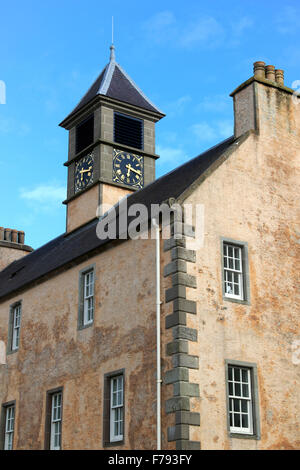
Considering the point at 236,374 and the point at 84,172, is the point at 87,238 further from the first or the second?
the point at 236,374

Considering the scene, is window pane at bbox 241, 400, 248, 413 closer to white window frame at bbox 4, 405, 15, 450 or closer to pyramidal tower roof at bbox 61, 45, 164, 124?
white window frame at bbox 4, 405, 15, 450

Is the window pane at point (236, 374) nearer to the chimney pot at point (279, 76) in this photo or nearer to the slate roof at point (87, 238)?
the slate roof at point (87, 238)

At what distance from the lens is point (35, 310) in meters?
24.6

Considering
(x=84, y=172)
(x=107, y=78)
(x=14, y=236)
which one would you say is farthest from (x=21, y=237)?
(x=107, y=78)

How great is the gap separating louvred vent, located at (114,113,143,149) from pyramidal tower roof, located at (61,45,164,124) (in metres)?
0.79

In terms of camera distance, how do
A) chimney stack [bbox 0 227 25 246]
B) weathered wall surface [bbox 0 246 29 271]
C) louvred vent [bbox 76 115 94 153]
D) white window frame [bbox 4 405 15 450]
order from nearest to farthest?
white window frame [bbox 4 405 15 450] < louvred vent [bbox 76 115 94 153] < weathered wall surface [bbox 0 246 29 271] < chimney stack [bbox 0 227 25 246]

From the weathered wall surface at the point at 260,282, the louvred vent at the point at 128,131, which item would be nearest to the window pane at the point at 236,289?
the weathered wall surface at the point at 260,282

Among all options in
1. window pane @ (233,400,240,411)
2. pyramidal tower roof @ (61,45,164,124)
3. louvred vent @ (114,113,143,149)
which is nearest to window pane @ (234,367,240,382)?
window pane @ (233,400,240,411)

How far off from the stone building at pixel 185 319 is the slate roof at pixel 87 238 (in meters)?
0.14

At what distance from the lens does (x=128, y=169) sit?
30125mm

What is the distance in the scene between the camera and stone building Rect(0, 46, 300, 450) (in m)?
17.5

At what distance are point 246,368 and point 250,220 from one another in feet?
14.1

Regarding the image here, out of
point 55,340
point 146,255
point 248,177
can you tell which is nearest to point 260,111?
point 248,177
